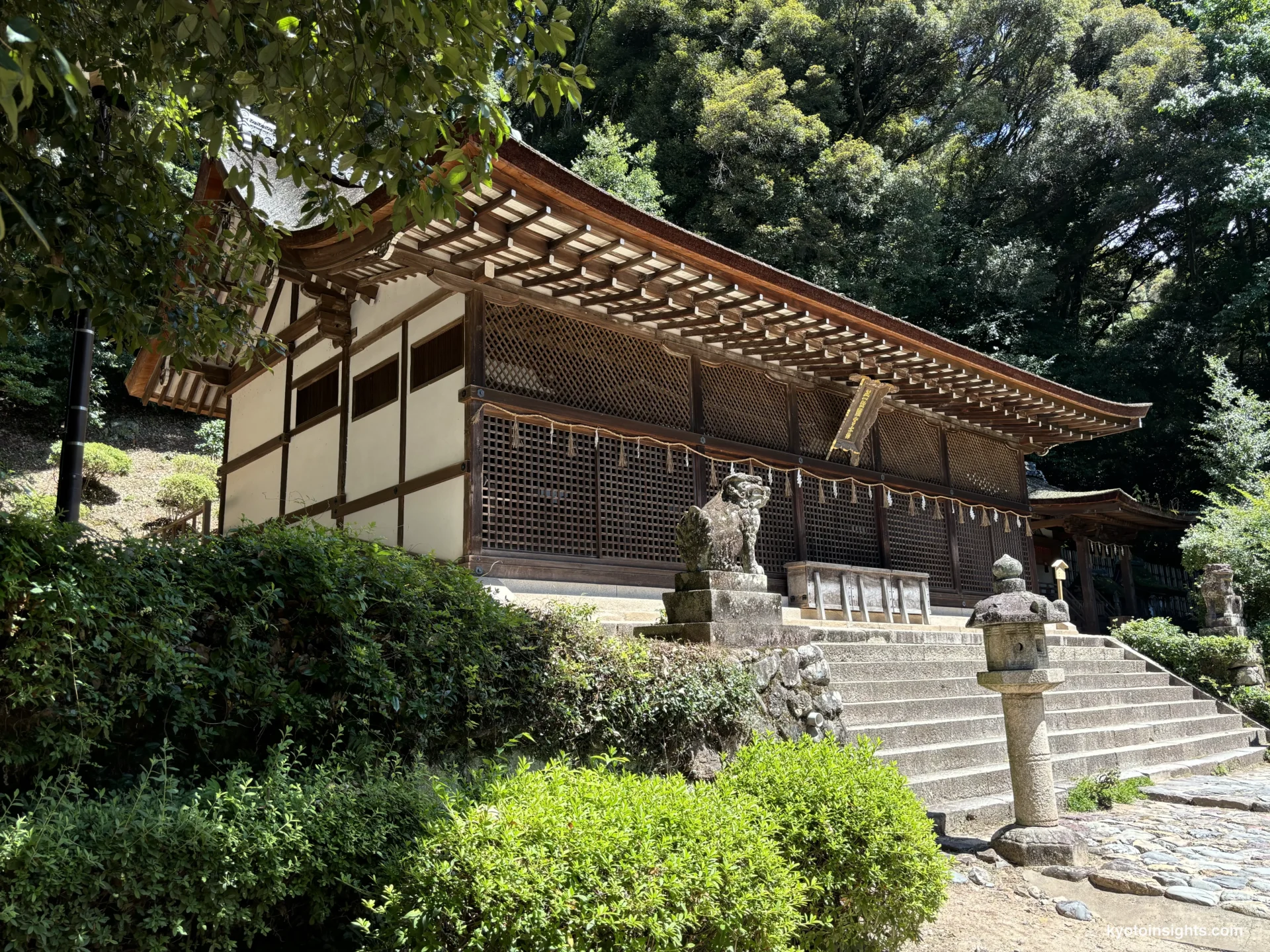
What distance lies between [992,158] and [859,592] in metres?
22.9

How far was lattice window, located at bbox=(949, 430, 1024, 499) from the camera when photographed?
53.6ft

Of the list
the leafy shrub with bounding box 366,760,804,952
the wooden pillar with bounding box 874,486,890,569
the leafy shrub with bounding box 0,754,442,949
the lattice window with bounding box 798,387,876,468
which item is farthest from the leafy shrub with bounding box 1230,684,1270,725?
the leafy shrub with bounding box 0,754,442,949

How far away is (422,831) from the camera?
3422 millimetres

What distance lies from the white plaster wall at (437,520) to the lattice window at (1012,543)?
11.4 metres

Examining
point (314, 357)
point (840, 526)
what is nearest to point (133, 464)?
point (314, 357)

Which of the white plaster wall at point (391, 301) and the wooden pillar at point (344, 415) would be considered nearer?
the white plaster wall at point (391, 301)

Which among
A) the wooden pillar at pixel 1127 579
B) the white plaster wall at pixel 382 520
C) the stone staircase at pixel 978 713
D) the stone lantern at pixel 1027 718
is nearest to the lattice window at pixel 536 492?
the stone staircase at pixel 978 713

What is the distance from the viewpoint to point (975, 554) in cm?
1623

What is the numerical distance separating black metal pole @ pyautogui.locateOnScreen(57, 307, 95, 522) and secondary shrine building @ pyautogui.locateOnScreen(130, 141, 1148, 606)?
2.74 m

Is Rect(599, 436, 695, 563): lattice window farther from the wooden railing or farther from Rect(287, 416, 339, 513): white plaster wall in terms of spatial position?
Rect(287, 416, 339, 513): white plaster wall

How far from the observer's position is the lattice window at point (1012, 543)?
16891 mm

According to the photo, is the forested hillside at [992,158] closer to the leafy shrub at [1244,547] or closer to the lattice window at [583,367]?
the leafy shrub at [1244,547]

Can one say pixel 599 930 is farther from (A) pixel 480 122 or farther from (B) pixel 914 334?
(B) pixel 914 334

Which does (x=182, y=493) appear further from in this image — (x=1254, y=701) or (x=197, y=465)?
(x=1254, y=701)
